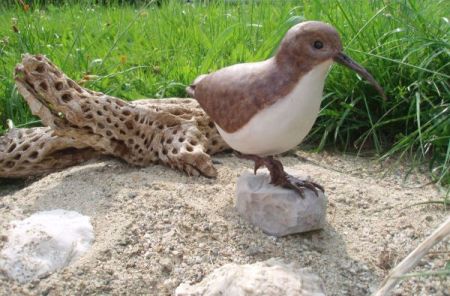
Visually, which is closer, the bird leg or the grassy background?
the bird leg

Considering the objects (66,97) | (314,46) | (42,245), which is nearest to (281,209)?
(314,46)

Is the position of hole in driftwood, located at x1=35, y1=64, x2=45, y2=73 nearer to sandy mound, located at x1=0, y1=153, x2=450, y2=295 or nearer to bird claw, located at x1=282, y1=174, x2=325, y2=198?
sandy mound, located at x1=0, y1=153, x2=450, y2=295

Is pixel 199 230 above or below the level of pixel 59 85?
below

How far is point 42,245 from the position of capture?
5.74 feet

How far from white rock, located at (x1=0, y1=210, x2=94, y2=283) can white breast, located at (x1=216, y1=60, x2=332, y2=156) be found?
2.06ft

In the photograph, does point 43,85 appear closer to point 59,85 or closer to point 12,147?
point 59,85

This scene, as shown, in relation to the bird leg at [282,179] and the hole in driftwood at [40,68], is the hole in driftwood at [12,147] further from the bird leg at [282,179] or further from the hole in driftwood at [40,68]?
the bird leg at [282,179]

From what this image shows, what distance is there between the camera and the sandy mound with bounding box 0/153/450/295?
1.70m

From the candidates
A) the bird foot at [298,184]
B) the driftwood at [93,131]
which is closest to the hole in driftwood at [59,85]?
the driftwood at [93,131]

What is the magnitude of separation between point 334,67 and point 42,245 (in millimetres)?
1624

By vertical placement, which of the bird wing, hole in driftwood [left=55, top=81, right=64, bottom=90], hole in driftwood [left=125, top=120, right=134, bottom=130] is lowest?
hole in driftwood [left=125, top=120, right=134, bottom=130]

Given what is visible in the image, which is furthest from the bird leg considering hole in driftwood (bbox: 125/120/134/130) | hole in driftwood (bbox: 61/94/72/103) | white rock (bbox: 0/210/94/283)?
hole in driftwood (bbox: 61/94/72/103)

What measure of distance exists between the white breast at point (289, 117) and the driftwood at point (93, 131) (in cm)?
55

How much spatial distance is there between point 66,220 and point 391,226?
1109 millimetres
